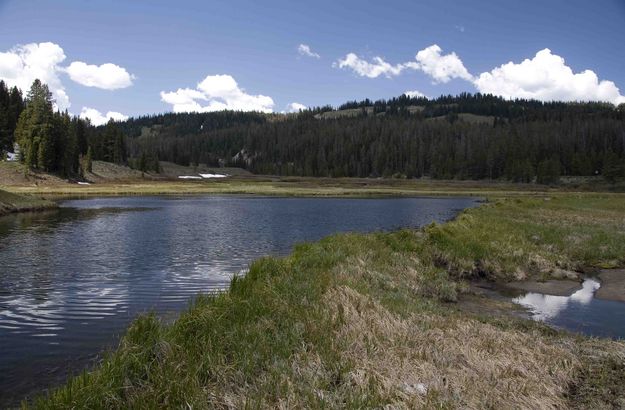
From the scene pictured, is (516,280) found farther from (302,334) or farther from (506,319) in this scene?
(302,334)

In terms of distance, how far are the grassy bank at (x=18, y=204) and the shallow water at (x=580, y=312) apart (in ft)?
169

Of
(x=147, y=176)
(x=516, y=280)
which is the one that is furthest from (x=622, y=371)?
(x=147, y=176)

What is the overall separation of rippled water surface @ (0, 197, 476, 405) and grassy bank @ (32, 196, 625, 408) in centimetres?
331

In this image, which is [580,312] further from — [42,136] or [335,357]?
[42,136]

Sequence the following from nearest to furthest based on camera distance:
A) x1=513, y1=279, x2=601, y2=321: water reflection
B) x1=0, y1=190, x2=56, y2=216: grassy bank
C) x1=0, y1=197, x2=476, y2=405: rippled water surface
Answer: x1=0, y1=197, x2=476, y2=405: rippled water surface < x1=513, y1=279, x2=601, y2=321: water reflection < x1=0, y1=190, x2=56, y2=216: grassy bank

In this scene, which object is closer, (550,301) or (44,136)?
(550,301)

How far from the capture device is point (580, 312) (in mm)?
17062

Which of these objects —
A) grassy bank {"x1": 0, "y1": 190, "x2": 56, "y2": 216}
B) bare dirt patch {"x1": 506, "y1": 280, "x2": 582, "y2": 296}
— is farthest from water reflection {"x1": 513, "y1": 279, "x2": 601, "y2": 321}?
grassy bank {"x1": 0, "y1": 190, "x2": 56, "y2": 216}

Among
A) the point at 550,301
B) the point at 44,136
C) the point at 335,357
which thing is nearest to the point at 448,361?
the point at 335,357

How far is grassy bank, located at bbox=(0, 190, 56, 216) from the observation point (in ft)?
169

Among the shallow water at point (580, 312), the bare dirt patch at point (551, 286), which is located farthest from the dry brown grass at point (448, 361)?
the bare dirt patch at point (551, 286)

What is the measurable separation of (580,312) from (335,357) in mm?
12270

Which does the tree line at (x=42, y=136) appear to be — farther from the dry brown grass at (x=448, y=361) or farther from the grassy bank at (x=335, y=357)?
the dry brown grass at (x=448, y=361)

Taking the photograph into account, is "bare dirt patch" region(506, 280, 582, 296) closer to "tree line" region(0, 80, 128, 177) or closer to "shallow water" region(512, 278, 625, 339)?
"shallow water" region(512, 278, 625, 339)
